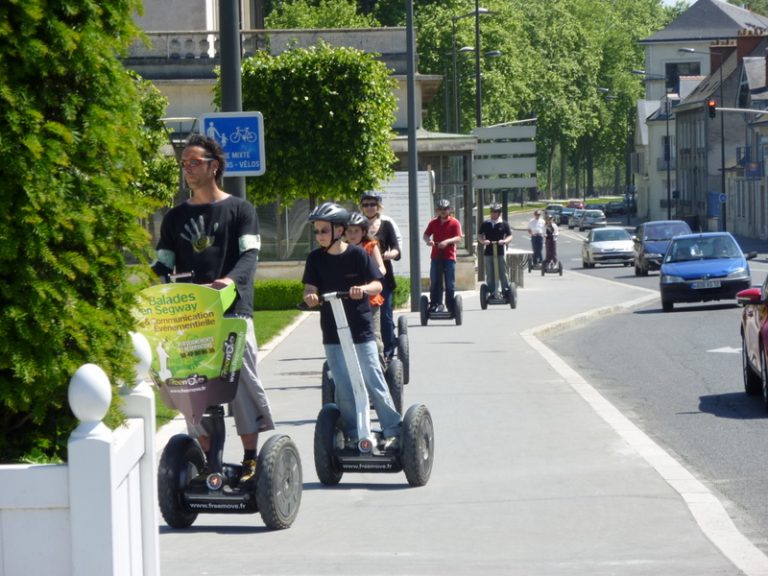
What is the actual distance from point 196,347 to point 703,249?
25.2m

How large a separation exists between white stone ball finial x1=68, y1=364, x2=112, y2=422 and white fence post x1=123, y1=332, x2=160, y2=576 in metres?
0.51

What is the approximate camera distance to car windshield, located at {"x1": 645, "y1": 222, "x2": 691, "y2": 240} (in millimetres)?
49356

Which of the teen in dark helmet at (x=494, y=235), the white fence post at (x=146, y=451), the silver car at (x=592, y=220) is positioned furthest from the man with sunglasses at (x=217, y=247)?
the silver car at (x=592, y=220)

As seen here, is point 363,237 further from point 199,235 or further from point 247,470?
point 247,470

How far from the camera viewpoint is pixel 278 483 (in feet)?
26.5

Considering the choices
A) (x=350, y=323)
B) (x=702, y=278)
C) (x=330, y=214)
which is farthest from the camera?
(x=702, y=278)

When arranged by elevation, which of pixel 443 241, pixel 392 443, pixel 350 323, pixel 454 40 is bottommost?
pixel 392 443

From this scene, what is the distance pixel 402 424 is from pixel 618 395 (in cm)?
650

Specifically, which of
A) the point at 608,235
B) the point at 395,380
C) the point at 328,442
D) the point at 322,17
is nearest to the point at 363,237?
the point at 395,380

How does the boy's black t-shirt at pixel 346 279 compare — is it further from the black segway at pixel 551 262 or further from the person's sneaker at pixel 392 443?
the black segway at pixel 551 262

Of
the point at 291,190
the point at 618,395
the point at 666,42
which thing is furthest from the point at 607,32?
the point at 618,395

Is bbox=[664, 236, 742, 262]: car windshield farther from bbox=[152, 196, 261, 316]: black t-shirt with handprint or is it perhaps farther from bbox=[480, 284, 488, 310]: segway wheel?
bbox=[152, 196, 261, 316]: black t-shirt with handprint

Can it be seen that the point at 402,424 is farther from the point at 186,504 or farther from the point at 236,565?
the point at 236,565

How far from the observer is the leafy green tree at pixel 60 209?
4.34m
